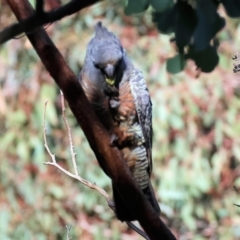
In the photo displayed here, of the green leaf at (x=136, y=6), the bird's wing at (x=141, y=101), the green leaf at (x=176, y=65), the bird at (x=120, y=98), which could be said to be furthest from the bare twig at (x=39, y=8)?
the bird's wing at (x=141, y=101)

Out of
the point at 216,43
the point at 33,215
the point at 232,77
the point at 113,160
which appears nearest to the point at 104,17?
the point at 232,77

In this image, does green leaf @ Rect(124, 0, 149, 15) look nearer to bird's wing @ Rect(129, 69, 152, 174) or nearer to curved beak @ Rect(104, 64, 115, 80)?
curved beak @ Rect(104, 64, 115, 80)

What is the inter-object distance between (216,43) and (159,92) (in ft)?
8.42

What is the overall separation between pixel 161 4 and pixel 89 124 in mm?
380

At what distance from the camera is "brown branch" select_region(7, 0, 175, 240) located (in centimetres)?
116

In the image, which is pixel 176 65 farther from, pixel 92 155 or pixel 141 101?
pixel 92 155

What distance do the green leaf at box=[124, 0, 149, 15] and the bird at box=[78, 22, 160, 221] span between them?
3.62ft

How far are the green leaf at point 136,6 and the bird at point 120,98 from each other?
3.62 feet

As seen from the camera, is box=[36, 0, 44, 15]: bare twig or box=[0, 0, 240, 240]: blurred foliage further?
box=[0, 0, 240, 240]: blurred foliage

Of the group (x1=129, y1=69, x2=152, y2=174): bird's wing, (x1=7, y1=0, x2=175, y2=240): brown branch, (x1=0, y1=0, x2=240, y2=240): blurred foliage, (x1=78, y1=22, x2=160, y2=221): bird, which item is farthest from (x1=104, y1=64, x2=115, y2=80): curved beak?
(x1=0, y1=0, x2=240, y2=240): blurred foliage

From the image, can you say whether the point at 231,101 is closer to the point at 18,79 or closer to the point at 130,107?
the point at 18,79

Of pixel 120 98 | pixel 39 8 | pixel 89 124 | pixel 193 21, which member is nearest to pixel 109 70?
pixel 120 98

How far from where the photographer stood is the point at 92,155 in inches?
143

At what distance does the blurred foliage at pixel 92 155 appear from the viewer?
3.58m
